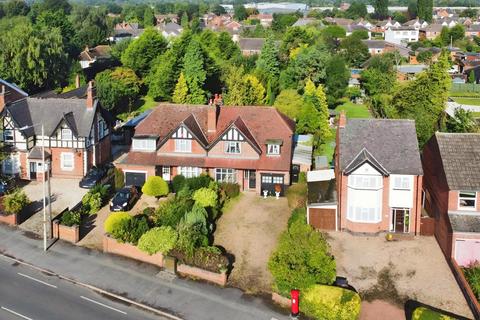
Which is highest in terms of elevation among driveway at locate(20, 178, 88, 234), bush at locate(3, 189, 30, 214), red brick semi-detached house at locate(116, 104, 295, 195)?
red brick semi-detached house at locate(116, 104, 295, 195)

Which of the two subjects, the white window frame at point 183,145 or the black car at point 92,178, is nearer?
the black car at point 92,178

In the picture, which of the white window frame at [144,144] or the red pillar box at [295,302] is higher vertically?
the white window frame at [144,144]

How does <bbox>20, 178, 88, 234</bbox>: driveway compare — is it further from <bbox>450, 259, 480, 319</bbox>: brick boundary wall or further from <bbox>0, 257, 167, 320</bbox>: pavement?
<bbox>450, 259, 480, 319</bbox>: brick boundary wall

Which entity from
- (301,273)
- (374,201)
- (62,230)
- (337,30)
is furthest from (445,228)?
(337,30)

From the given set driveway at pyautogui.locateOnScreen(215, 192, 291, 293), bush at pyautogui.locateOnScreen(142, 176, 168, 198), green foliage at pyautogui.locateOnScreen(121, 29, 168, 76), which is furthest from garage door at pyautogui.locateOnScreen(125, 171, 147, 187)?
green foliage at pyautogui.locateOnScreen(121, 29, 168, 76)

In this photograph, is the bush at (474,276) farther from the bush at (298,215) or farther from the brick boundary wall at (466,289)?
the bush at (298,215)

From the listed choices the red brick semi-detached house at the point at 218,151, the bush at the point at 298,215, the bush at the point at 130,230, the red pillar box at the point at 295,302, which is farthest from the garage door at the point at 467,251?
the bush at the point at 130,230

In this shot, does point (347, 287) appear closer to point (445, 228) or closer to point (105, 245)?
point (445, 228)
